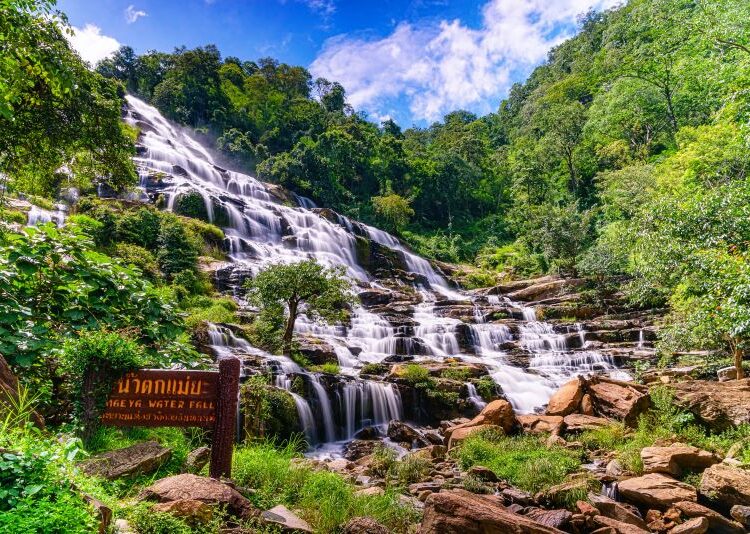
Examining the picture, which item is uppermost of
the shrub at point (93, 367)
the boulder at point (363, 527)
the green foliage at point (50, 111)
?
the green foliage at point (50, 111)

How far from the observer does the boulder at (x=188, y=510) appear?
12.0 feet

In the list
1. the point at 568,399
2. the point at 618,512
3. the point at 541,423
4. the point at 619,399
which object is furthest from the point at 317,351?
the point at 618,512

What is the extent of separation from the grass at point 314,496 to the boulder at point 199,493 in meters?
0.70

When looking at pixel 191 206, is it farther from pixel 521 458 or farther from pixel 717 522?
pixel 717 522

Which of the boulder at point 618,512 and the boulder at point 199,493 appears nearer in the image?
the boulder at point 199,493

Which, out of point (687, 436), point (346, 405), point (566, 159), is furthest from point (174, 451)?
point (566, 159)

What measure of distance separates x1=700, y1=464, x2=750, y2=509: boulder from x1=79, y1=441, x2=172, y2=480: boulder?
7.34m

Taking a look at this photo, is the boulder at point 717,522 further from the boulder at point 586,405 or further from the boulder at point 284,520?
the boulder at point 586,405

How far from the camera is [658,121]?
1356 inches

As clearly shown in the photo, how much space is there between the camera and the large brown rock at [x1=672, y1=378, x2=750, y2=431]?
9.02 metres

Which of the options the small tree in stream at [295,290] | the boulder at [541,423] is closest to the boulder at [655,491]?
the boulder at [541,423]

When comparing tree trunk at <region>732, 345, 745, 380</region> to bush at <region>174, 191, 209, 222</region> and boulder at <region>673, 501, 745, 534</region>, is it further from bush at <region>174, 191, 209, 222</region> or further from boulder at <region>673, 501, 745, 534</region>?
bush at <region>174, 191, 209, 222</region>

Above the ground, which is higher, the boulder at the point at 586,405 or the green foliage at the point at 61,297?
the green foliage at the point at 61,297

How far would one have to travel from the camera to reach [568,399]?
12.1m
